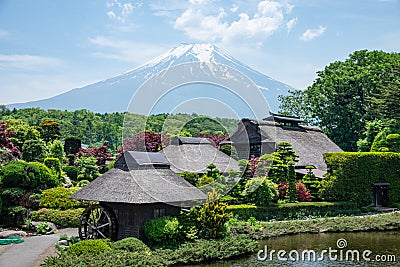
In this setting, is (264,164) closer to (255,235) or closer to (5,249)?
(255,235)

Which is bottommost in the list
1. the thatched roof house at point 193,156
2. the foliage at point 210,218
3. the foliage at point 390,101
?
the foliage at point 210,218

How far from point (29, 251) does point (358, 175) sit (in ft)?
62.7

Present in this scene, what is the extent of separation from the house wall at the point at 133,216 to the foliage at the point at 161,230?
1.04 ft

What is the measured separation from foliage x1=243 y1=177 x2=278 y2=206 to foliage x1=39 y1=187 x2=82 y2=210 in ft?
27.4

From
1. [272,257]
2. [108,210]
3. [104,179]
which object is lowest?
→ [272,257]

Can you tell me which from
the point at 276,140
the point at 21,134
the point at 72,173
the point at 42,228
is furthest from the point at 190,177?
the point at 21,134

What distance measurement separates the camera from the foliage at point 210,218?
16.5 metres

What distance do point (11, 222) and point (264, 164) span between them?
44.1 feet

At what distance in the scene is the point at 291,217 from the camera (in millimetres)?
23219

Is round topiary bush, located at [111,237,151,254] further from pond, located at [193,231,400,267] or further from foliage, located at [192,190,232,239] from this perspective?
foliage, located at [192,190,232,239]

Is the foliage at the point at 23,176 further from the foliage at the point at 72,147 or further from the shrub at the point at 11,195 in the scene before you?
the foliage at the point at 72,147

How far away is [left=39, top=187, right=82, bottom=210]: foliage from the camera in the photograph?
2106 cm

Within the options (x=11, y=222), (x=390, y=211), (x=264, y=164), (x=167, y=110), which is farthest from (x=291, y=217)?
(x=11, y=222)

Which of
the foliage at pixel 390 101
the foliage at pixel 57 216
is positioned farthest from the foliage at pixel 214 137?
the foliage at pixel 390 101
